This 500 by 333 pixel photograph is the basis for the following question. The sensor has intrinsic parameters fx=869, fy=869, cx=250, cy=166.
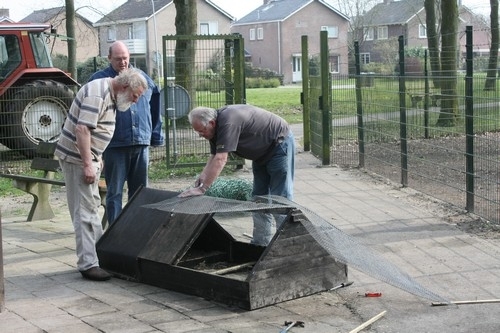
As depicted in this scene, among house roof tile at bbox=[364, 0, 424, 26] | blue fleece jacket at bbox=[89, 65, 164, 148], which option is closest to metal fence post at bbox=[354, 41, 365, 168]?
blue fleece jacket at bbox=[89, 65, 164, 148]

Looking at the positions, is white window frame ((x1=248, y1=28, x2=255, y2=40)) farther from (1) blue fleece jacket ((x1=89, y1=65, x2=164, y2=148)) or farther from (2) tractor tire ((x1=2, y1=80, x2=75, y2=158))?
(1) blue fleece jacket ((x1=89, y1=65, x2=164, y2=148))

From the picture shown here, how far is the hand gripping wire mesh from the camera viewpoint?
5934mm

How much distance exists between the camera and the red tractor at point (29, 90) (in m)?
15.6

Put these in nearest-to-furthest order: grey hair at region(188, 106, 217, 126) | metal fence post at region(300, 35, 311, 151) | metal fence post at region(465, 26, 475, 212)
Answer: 1. grey hair at region(188, 106, 217, 126)
2. metal fence post at region(465, 26, 475, 212)
3. metal fence post at region(300, 35, 311, 151)

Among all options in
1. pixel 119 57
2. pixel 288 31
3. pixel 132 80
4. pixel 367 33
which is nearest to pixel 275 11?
pixel 288 31

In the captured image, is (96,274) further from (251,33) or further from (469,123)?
(251,33)

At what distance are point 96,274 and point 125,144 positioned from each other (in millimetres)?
1305

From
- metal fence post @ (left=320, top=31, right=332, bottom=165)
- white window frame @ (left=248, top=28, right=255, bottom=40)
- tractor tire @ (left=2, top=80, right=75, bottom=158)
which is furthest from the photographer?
white window frame @ (left=248, top=28, right=255, bottom=40)

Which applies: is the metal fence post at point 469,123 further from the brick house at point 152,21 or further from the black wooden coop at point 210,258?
the brick house at point 152,21

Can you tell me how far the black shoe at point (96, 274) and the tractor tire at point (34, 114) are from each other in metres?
8.85

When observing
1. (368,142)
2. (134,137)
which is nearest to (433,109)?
(368,142)

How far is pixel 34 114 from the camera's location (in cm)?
1606

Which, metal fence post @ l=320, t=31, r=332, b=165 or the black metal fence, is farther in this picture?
metal fence post @ l=320, t=31, r=332, b=165

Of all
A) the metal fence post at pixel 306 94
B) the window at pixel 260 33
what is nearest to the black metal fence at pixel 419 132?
the metal fence post at pixel 306 94
